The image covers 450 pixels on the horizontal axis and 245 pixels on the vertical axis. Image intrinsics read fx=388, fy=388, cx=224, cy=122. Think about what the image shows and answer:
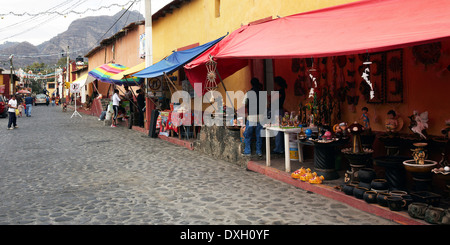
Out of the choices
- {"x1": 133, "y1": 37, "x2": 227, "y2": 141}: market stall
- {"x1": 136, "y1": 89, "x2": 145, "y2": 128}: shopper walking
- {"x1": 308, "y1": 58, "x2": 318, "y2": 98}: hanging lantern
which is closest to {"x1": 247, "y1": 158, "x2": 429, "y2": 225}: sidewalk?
{"x1": 308, "y1": 58, "x2": 318, "y2": 98}: hanging lantern

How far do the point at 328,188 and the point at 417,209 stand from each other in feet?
5.50

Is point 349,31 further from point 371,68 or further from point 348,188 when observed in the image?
point 348,188

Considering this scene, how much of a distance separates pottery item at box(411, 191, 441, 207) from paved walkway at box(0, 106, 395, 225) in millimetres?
487

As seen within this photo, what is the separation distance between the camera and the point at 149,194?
635cm

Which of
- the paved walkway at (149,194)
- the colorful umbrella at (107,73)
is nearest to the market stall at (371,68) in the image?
the paved walkway at (149,194)

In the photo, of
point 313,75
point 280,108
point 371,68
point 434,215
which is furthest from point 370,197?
point 280,108

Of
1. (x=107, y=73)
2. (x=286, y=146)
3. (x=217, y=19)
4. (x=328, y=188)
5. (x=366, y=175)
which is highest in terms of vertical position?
(x=217, y=19)

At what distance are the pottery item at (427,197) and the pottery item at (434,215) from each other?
0.30 m

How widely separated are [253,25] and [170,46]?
8.85 meters

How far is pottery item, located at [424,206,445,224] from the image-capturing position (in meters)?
4.36

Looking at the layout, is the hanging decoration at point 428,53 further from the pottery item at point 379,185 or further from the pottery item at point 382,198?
the pottery item at point 382,198

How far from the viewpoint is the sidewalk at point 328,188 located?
4775 millimetres

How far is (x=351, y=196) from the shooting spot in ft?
18.5

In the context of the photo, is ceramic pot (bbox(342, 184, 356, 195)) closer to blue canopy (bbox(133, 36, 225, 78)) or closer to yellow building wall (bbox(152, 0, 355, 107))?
yellow building wall (bbox(152, 0, 355, 107))
